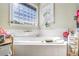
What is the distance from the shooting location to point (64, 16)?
144 centimetres

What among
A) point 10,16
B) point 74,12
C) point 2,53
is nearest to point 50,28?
point 74,12

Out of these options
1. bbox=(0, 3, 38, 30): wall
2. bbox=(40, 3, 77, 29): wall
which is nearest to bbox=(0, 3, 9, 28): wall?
bbox=(0, 3, 38, 30): wall

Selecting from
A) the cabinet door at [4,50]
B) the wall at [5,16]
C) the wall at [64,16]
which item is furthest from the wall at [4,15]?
the wall at [64,16]

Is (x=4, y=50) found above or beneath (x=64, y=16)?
beneath

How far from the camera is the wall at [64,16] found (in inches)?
56.5

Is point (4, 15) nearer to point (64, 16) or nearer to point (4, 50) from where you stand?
point (4, 50)

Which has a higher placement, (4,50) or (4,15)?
(4,15)

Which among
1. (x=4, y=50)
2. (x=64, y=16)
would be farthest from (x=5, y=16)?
(x=64, y=16)

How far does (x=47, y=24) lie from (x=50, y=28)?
0.05 metres

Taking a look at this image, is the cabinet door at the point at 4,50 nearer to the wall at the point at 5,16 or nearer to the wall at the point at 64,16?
the wall at the point at 5,16

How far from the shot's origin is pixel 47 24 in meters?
1.46

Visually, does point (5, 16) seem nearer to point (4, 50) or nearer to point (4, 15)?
point (4, 15)

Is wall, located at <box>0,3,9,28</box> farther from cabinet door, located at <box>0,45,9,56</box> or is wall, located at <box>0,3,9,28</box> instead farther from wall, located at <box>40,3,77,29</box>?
wall, located at <box>40,3,77,29</box>

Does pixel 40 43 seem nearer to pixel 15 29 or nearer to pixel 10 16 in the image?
pixel 15 29
